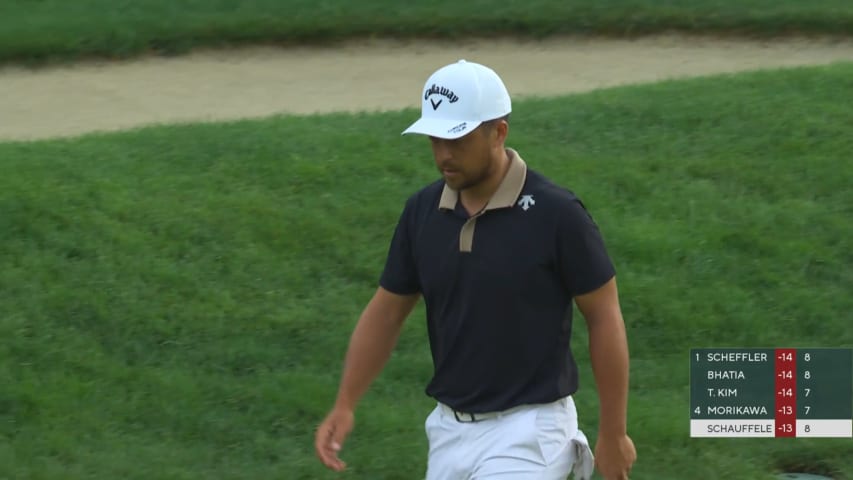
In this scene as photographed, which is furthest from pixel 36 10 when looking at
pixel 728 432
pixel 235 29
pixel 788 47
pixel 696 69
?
pixel 728 432

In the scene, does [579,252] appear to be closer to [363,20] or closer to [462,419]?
[462,419]

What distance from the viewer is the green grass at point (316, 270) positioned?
18.8 ft

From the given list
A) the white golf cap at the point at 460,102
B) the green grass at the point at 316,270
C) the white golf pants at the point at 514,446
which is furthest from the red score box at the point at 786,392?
the white golf cap at the point at 460,102

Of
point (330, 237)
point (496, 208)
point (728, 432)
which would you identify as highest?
point (496, 208)

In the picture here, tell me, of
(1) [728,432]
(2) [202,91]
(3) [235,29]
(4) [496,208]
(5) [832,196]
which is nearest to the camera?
(4) [496,208]

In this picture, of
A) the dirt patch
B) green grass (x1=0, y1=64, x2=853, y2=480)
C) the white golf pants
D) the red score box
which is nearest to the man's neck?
the white golf pants

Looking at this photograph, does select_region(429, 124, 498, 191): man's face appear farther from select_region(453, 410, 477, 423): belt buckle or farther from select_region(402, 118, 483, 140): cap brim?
select_region(453, 410, 477, 423): belt buckle

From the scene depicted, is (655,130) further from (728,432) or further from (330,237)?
(728,432)

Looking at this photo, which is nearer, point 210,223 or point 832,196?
point 210,223

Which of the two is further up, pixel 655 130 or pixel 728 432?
pixel 655 130

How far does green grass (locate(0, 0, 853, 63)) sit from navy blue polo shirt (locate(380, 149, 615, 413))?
7.94 metres

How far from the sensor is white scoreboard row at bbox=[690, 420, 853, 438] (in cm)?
587

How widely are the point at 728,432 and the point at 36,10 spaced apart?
26.8 ft

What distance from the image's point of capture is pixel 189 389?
5957 millimetres
